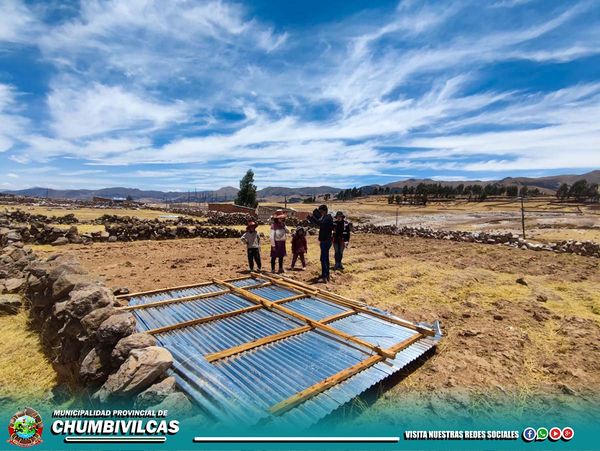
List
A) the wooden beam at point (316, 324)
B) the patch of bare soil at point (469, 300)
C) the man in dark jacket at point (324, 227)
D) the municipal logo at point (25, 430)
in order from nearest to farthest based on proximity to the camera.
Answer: the municipal logo at point (25, 430) < the patch of bare soil at point (469, 300) < the wooden beam at point (316, 324) < the man in dark jacket at point (324, 227)

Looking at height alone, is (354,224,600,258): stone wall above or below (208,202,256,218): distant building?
below

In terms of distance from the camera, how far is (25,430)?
3.34 m

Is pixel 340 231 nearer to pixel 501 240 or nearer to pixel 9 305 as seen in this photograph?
pixel 9 305

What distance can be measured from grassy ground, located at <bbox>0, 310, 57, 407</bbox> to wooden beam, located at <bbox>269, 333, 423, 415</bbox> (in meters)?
3.46

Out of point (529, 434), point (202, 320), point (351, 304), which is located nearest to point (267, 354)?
point (202, 320)

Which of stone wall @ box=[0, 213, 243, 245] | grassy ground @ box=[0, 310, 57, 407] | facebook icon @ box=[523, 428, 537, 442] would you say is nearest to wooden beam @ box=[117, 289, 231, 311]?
grassy ground @ box=[0, 310, 57, 407]

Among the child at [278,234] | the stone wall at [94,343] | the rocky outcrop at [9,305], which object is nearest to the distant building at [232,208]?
the child at [278,234]

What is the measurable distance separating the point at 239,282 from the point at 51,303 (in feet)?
13.2

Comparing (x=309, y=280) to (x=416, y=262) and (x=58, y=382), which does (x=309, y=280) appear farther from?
(x=58, y=382)

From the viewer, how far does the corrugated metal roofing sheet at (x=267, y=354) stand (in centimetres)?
351

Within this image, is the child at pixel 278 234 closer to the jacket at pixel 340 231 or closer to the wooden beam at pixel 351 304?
the wooden beam at pixel 351 304

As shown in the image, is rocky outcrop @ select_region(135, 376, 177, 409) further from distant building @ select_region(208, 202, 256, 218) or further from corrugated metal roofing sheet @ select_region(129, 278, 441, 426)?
distant building @ select_region(208, 202, 256, 218)

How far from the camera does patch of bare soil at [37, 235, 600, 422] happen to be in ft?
14.4

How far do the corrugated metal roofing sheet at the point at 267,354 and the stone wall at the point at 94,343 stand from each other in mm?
354
